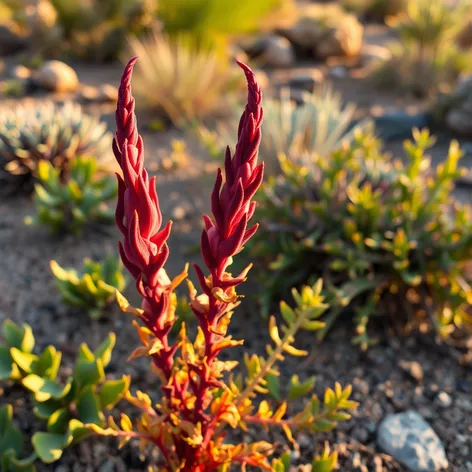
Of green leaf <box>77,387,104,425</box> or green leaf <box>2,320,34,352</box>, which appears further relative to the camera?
green leaf <box>2,320,34,352</box>

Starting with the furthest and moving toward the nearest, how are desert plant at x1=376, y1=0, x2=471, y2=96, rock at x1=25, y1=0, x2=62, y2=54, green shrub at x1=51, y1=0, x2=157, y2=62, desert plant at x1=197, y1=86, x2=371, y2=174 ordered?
1. green shrub at x1=51, y1=0, x2=157, y2=62
2. rock at x1=25, y1=0, x2=62, y2=54
3. desert plant at x1=376, y1=0, x2=471, y2=96
4. desert plant at x1=197, y1=86, x2=371, y2=174

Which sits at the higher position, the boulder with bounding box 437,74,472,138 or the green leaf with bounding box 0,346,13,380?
the green leaf with bounding box 0,346,13,380

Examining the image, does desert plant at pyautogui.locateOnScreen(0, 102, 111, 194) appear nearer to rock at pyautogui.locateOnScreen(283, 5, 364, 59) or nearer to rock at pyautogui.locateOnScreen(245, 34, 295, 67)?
rock at pyautogui.locateOnScreen(245, 34, 295, 67)

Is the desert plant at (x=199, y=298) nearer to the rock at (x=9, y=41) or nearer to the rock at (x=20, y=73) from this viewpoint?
the rock at (x=20, y=73)

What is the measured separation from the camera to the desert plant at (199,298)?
40.9 inches

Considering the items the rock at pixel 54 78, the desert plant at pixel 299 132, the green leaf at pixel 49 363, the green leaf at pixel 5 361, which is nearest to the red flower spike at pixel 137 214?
the green leaf at pixel 49 363

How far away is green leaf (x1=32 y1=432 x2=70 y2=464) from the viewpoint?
170 cm

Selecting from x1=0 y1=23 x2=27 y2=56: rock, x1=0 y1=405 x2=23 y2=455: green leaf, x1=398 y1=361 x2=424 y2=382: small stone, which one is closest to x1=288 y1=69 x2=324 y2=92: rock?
x1=0 y1=23 x2=27 y2=56: rock

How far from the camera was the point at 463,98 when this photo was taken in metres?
5.73

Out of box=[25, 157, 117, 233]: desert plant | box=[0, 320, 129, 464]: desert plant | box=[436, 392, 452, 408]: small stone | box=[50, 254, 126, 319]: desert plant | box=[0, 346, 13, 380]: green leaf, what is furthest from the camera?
box=[25, 157, 117, 233]: desert plant

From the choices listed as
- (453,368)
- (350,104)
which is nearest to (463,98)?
(350,104)

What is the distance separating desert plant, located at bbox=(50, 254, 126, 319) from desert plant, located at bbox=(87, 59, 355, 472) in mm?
1024

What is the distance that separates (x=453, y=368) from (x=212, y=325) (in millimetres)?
1693

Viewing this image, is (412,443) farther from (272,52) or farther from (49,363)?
(272,52)
